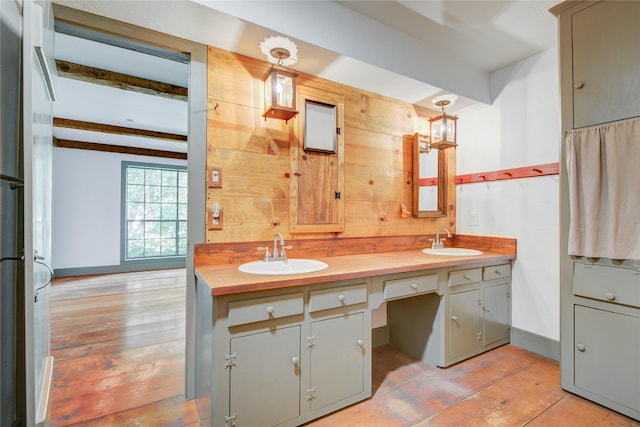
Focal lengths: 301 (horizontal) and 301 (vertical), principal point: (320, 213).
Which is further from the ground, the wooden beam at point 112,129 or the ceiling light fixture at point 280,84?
the wooden beam at point 112,129

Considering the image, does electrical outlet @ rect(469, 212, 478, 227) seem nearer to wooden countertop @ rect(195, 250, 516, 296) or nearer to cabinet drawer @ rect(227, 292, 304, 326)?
wooden countertop @ rect(195, 250, 516, 296)

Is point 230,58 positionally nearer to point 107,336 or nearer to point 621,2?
point 621,2

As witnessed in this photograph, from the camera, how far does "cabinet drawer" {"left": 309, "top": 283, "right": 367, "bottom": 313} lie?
5.24ft

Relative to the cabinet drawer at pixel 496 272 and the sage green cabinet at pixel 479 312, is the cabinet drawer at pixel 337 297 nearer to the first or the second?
the sage green cabinet at pixel 479 312

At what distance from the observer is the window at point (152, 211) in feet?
19.1

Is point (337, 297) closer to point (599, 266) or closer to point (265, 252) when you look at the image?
point (265, 252)

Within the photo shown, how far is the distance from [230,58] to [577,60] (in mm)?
2132

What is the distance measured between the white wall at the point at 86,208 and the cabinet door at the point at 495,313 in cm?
608

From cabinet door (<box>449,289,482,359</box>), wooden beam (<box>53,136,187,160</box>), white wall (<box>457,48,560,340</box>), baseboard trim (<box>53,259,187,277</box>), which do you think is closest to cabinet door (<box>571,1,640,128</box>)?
white wall (<box>457,48,560,340</box>)

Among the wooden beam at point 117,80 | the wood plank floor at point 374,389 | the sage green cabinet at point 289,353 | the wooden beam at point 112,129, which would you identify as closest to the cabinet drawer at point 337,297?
the sage green cabinet at point 289,353

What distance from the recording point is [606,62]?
169cm

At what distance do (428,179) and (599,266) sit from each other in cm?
142

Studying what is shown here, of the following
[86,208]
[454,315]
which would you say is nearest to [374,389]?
[454,315]

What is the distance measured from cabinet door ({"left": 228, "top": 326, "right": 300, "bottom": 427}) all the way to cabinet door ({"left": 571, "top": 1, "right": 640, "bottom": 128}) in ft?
6.89
